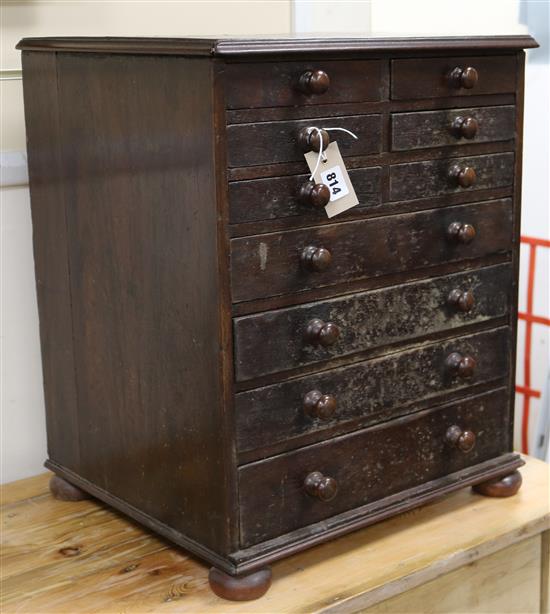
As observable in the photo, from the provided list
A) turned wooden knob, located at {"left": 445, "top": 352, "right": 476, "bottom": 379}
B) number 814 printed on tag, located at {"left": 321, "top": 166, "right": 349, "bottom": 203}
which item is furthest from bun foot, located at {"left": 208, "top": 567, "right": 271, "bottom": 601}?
number 814 printed on tag, located at {"left": 321, "top": 166, "right": 349, "bottom": 203}

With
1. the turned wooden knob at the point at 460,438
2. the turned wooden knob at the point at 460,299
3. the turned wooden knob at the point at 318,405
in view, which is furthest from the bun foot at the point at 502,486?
the turned wooden knob at the point at 318,405

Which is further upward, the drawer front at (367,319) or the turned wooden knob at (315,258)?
the turned wooden knob at (315,258)

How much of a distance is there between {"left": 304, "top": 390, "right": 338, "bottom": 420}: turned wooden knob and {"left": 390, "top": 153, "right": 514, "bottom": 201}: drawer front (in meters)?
0.33

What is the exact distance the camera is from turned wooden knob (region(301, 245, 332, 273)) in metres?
1.52

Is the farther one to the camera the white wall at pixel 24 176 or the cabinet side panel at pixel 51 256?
the white wall at pixel 24 176

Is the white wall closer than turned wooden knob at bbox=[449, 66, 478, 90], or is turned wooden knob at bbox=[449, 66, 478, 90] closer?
turned wooden knob at bbox=[449, 66, 478, 90]

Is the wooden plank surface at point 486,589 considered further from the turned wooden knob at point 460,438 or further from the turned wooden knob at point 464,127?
the turned wooden knob at point 464,127

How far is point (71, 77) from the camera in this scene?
1.67 metres

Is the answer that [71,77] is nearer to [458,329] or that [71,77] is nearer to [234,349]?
[234,349]

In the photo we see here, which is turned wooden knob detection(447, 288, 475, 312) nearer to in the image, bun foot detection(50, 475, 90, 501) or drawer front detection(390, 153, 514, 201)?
drawer front detection(390, 153, 514, 201)

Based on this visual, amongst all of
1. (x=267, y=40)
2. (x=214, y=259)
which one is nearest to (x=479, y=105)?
(x=267, y=40)

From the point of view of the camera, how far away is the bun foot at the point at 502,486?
190cm

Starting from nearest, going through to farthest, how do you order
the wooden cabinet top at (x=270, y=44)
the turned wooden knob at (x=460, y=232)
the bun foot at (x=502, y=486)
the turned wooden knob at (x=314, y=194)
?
the wooden cabinet top at (x=270, y=44) → the turned wooden knob at (x=314, y=194) → the turned wooden knob at (x=460, y=232) → the bun foot at (x=502, y=486)

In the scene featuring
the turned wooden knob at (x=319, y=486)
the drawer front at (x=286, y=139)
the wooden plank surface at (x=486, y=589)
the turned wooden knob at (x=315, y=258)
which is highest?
the drawer front at (x=286, y=139)
